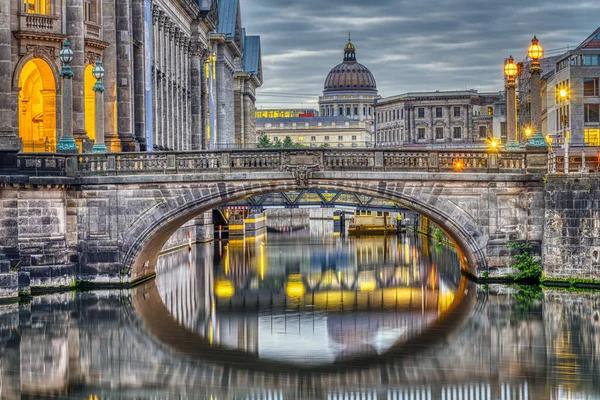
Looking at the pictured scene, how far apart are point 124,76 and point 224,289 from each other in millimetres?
16586

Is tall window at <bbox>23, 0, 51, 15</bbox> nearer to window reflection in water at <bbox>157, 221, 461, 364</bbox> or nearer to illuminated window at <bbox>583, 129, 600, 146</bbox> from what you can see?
window reflection in water at <bbox>157, 221, 461, 364</bbox>

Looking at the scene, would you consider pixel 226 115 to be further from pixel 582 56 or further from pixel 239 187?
pixel 239 187

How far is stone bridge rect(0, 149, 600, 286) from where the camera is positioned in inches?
1890

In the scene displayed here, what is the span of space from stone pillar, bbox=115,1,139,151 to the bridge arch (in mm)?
16471

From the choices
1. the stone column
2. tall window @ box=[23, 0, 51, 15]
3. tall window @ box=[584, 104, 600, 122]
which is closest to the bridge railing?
the stone column

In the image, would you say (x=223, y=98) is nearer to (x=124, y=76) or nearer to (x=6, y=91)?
(x=124, y=76)

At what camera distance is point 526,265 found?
48938 mm

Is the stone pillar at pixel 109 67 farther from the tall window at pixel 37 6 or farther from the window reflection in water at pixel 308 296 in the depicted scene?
the window reflection in water at pixel 308 296

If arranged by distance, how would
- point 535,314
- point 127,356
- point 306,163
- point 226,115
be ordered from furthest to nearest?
point 226,115
point 306,163
point 535,314
point 127,356

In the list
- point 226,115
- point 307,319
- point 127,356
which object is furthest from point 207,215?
point 127,356

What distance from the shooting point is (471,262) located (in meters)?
51.4

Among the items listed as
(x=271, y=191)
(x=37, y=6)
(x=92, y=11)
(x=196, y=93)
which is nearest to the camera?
(x=271, y=191)

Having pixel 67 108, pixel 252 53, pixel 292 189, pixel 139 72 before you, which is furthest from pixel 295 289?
pixel 252 53

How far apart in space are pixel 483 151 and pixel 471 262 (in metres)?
5.23
